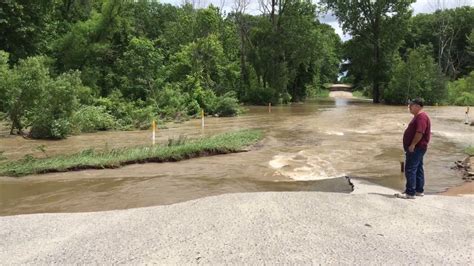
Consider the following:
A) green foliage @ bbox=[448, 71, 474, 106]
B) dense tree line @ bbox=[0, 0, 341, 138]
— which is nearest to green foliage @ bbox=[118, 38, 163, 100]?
dense tree line @ bbox=[0, 0, 341, 138]

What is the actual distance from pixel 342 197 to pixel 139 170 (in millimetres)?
6403

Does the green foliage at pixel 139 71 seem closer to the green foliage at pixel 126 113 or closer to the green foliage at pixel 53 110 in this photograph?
the green foliage at pixel 126 113

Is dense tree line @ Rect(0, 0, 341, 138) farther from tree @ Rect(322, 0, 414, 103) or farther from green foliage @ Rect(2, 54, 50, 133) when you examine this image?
tree @ Rect(322, 0, 414, 103)

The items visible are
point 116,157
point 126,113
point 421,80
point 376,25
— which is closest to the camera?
point 116,157

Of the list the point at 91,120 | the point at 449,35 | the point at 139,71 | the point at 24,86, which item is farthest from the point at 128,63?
the point at 449,35

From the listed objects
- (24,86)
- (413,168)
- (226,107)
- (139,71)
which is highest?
(139,71)

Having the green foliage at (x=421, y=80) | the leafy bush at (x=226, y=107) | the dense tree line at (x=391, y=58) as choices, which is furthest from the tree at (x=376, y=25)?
the leafy bush at (x=226, y=107)

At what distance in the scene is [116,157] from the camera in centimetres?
1409

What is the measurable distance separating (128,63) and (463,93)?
37617 mm

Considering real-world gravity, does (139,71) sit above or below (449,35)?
below

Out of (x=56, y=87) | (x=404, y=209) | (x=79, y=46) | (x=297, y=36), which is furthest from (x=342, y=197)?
(x=297, y=36)

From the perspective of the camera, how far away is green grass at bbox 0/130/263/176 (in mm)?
12734

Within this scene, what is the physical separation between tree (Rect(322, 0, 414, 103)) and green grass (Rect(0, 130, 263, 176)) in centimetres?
4220

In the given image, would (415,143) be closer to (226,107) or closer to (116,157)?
(116,157)
